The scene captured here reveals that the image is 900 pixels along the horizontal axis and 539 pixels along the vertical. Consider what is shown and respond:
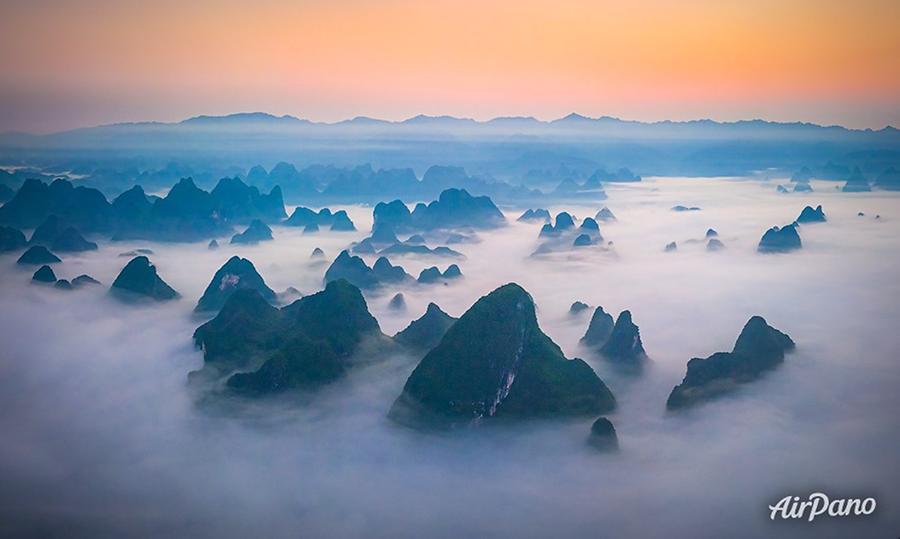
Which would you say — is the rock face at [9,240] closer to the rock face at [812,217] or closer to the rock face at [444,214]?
the rock face at [444,214]

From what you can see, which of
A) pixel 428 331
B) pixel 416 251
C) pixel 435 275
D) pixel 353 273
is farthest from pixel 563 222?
pixel 428 331

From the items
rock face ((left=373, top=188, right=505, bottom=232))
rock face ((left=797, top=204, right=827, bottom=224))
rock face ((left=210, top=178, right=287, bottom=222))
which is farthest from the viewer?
rock face ((left=210, top=178, right=287, bottom=222))

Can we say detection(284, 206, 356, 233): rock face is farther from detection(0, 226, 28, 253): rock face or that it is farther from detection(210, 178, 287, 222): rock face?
detection(0, 226, 28, 253): rock face

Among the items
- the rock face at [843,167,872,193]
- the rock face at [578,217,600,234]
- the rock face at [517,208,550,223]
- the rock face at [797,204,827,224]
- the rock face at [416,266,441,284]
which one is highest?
the rock face at [843,167,872,193]

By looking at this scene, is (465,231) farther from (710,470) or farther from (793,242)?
(710,470)

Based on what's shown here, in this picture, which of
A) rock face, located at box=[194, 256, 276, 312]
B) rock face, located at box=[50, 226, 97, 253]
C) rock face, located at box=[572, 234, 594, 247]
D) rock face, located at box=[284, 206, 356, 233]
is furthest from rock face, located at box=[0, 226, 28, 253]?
rock face, located at box=[572, 234, 594, 247]

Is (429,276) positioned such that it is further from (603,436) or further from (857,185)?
(857,185)
